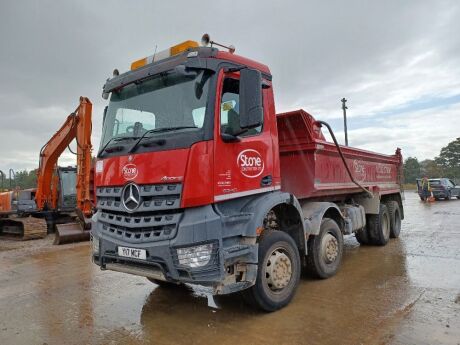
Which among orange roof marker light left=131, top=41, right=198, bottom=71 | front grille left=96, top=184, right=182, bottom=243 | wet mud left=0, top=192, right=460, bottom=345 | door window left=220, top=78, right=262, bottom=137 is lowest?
wet mud left=0, top=192, right=460, bottom=345

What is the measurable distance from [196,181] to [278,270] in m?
1.64

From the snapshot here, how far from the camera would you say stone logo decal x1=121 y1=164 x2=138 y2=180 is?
4219 millimetres

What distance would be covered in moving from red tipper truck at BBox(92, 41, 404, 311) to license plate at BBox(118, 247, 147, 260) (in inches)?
0.4

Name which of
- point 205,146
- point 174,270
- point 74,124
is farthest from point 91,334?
point 74,124

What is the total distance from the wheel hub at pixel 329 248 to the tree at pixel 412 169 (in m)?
64.0

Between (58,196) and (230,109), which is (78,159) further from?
(230,109)

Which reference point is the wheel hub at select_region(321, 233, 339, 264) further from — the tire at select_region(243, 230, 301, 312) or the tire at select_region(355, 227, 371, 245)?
the tire at select_region(355, 227, 371, 245)

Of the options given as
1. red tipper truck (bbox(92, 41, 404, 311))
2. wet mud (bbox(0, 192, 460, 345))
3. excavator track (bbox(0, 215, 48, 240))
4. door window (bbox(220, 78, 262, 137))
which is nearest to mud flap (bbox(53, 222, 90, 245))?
excavator track (bbox(0, 215, 48, 240))

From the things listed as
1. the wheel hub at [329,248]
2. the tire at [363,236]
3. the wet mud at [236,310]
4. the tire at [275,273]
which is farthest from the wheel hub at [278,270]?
the tire at [363,236]

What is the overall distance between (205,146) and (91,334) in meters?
2.41

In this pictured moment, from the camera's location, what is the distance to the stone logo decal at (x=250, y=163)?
4.38 meters

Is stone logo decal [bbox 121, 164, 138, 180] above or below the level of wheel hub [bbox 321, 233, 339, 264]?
above

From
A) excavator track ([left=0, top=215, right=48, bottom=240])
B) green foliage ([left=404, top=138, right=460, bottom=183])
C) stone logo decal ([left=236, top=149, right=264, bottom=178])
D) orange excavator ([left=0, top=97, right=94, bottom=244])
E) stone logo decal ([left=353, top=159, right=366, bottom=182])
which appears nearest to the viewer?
stone logo decal ([left=236, top=149, right=264, bottom=178])

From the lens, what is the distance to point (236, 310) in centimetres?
475
